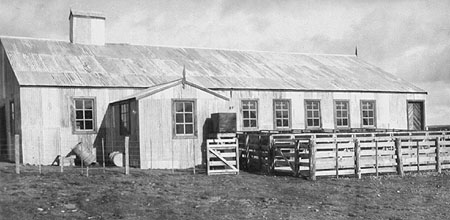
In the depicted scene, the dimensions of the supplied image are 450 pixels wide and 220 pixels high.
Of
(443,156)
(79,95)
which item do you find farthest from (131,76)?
(443,156)

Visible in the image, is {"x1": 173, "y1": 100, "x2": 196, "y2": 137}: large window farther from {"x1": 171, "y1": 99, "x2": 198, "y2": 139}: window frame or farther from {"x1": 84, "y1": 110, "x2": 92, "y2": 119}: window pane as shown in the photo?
{"x1": 84, "y1": 110, "x2": 92, "y2": 119}: window pane

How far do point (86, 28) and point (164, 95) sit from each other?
10052mm

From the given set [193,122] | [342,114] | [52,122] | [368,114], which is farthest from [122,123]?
[368,114]

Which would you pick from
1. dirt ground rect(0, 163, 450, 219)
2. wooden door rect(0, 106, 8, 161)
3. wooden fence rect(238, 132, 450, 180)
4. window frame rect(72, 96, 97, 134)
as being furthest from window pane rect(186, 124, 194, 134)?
wooden door rect(0, 106, 8, 161)

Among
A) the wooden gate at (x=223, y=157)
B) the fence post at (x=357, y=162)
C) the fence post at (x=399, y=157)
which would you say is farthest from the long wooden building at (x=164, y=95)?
the fence post at (x=399, y=157)

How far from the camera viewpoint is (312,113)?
91.3ft

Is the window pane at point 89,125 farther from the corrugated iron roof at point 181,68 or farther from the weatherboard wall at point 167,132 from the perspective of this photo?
the weatherboard wall at point 167,132

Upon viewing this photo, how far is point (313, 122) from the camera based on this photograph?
27781mm

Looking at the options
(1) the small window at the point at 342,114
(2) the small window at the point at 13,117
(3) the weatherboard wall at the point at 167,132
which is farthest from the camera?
(1) the small window at the point at 342,114

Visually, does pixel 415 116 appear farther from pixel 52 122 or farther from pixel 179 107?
pixel 52 122

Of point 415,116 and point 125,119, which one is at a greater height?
point 125,119

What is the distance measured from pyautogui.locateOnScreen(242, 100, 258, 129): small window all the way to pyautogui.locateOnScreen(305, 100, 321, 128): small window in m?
3.06

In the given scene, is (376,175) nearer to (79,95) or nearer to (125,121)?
(125,121)

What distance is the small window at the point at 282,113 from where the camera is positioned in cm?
2673
